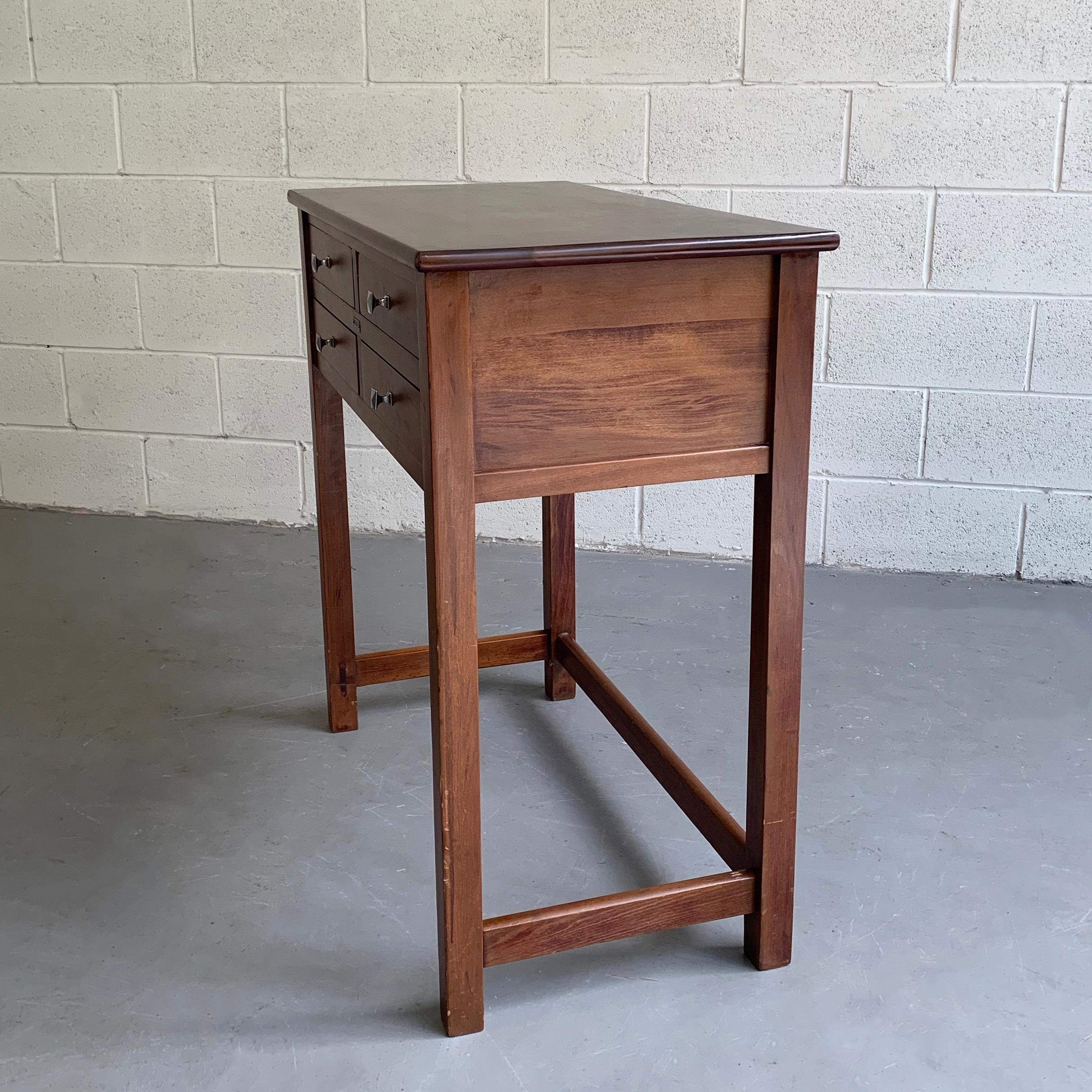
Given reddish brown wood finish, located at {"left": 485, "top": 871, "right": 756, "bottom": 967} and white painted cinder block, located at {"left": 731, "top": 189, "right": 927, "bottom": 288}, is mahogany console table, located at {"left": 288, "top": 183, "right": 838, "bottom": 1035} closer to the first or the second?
reddish brown wood finish, located at {"left": 485, "top": 871, "right": 756, "bottom": 967}

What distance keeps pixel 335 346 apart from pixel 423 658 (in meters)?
0.69

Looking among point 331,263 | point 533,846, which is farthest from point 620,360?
point 533,846

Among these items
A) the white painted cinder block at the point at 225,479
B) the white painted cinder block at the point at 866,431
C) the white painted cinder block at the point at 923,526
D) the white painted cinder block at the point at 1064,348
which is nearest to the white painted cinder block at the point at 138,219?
the white painted cinder block at the point at 225,479

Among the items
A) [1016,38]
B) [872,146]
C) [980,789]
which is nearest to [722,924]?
[980,789]

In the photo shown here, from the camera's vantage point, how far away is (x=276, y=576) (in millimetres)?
Result: 3164

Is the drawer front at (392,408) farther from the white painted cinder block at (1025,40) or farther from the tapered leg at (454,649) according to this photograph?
the white painted cinder block at (1025,40)

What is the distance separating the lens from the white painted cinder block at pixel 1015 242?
295 cm

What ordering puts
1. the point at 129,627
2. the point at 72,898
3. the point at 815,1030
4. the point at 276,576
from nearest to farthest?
the point at 815,1030, the point at 72,898, the point at 129,627, the point at 276,576

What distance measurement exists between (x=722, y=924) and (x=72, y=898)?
38.3 inches

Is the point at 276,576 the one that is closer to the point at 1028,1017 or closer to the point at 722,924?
the point at 722,924

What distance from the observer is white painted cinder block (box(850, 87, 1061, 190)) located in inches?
114

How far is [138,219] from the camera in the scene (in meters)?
3.39

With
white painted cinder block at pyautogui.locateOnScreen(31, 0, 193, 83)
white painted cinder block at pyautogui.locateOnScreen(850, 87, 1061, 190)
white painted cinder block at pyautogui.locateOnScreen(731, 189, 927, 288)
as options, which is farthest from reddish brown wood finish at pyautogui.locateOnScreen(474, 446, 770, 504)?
white painted cinder block at pyautogui.locateOnScreen(31, 0, 193, 83)

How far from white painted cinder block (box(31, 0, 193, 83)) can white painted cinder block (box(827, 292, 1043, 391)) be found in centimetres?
187
